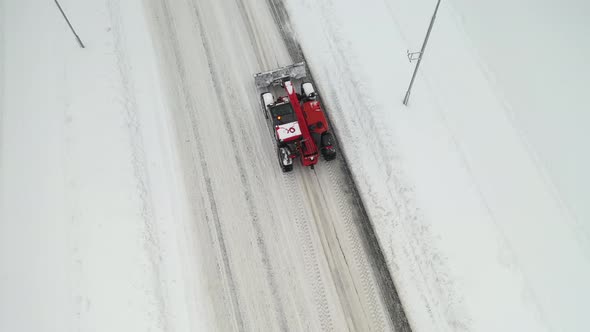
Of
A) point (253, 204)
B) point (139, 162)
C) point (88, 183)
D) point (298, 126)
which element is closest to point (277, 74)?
point (298, 126)

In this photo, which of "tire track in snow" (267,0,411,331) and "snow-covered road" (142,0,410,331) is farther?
"snow-covered road" (142,0,410,331)

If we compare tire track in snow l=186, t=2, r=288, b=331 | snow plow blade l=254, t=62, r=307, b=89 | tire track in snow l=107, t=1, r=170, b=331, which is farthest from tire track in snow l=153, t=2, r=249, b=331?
snow plow blade l=254, t=62, r=307, b=89

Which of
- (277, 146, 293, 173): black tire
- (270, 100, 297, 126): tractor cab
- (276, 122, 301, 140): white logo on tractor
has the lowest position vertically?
(277, 146, 293, 173): black tire

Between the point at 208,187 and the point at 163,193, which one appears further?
the point at 208,187

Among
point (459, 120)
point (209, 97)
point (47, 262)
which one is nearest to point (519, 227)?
point (459, 120)

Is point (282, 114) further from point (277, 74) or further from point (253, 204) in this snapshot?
point (253, 204)

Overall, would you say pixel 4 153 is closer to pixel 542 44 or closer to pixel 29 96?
pixel 29 96

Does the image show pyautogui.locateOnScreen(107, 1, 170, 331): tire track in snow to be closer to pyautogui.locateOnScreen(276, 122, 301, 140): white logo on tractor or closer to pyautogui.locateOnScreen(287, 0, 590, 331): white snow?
pyautogui.locateOnScreen(276, 122, 301, 140): white logo on tractor
